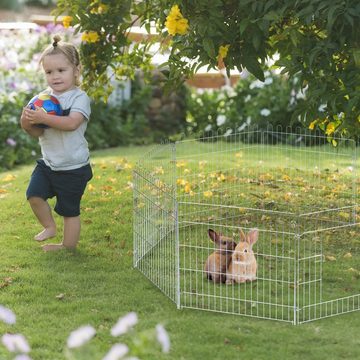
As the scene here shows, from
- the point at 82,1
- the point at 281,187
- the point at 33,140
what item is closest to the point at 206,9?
the point at 82,1

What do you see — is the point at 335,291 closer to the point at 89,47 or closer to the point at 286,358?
the point at 286,358

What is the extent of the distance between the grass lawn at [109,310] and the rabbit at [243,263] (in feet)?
1.22

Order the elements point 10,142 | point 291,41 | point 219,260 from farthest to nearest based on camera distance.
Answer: point 10,142 < point 219,260 < point 291,41

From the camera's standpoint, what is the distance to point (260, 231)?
5.61 m

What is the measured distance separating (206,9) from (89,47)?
1.76 m

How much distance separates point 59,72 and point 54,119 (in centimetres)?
35

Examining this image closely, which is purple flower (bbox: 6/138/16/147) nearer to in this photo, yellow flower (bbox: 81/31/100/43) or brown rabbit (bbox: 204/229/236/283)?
yellow flower (bbox: 81/31/100/43)

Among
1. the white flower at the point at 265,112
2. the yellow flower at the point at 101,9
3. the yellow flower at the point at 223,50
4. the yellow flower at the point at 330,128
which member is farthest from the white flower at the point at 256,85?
the yellow flower at the point at 223,50

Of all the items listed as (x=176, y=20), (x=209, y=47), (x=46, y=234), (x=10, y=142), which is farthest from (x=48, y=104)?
(x=10, y=142)

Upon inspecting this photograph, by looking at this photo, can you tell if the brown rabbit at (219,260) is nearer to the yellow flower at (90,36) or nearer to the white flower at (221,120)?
the yellow flower at (90,36)

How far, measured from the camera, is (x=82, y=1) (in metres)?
5.72

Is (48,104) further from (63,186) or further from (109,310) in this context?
(109,310)

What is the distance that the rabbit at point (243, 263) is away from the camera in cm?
459

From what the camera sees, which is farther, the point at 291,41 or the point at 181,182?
the point at 181,182
